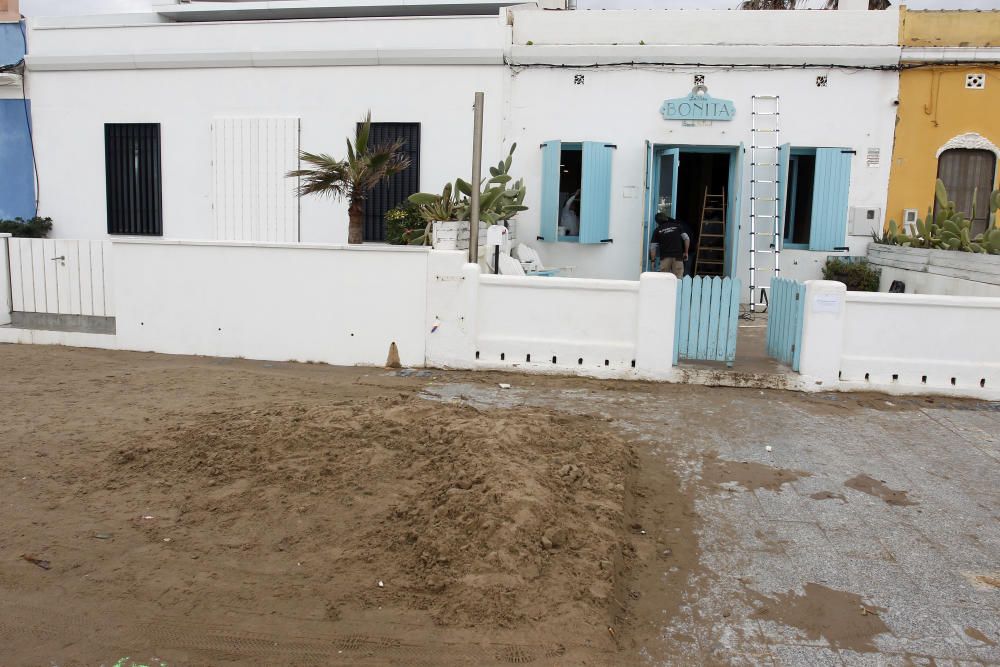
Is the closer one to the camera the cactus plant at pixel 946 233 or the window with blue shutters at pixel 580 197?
the cactus plant at pixel 946 233

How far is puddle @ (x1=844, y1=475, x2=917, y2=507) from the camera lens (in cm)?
605

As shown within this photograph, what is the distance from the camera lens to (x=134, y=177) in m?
15.0

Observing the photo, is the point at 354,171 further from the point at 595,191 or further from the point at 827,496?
the point at 827,496

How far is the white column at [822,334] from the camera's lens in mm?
8734

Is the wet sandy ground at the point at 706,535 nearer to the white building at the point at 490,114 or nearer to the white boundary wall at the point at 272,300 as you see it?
the white boundary wall at the point at 272,300

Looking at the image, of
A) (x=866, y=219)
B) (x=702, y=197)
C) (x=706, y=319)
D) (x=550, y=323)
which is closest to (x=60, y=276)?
(x=550, y=323)

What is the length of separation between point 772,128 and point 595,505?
9666 millimetres

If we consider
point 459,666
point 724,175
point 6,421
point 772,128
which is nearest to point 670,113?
point 772,128

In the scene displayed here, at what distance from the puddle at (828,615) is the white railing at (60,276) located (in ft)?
29.6

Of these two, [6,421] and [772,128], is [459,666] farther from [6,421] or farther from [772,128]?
[772,128]

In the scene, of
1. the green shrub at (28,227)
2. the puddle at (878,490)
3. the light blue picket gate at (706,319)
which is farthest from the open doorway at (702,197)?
the green shrub at (28,227)

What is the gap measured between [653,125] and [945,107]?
14.5 feet

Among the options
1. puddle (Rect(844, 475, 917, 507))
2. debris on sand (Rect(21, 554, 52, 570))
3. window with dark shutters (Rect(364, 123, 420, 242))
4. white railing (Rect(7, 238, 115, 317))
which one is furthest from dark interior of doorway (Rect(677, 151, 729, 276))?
debris on sand (Rect(21, 554, 52, 570))

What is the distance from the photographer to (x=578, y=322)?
9.27 meters
